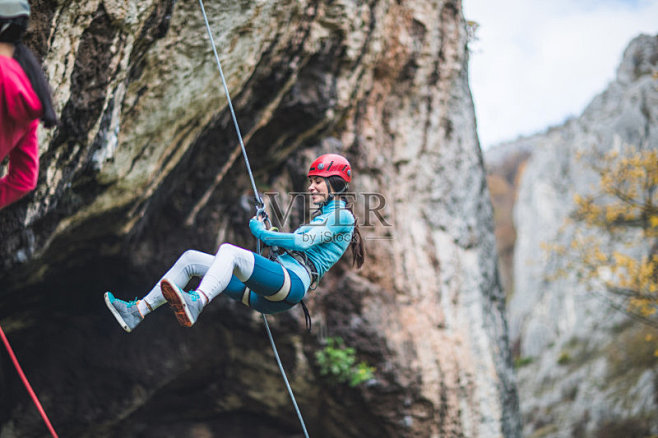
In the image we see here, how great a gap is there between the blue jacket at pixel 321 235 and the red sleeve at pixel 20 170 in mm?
1454

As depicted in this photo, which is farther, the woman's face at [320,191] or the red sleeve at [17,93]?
the woman's face at [320,191]

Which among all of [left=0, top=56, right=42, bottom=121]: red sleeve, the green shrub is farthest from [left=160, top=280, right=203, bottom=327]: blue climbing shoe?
the green shrub

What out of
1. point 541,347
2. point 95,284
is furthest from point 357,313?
point 541,347

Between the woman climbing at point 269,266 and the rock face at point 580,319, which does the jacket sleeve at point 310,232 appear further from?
the rock face at point 580,319

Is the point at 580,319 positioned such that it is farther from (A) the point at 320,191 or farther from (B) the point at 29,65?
(B) the point at 29,65

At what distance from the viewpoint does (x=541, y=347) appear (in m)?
20.4

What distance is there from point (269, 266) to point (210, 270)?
466 millimetres

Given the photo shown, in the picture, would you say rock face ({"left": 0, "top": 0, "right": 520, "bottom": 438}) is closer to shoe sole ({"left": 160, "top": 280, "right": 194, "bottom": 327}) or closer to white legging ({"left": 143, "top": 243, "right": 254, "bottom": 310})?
white legging ({"left": 143, "top": 243, "right": 254, "bottom": 310})

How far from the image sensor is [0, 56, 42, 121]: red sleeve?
279 centimetres

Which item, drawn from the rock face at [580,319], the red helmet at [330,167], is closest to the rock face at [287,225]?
the red helmet at [330,167]

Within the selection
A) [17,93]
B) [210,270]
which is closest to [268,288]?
[210,270]

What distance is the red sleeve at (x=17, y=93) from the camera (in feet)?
9.17

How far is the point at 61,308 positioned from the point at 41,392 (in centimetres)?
119

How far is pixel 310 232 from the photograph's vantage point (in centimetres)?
407
